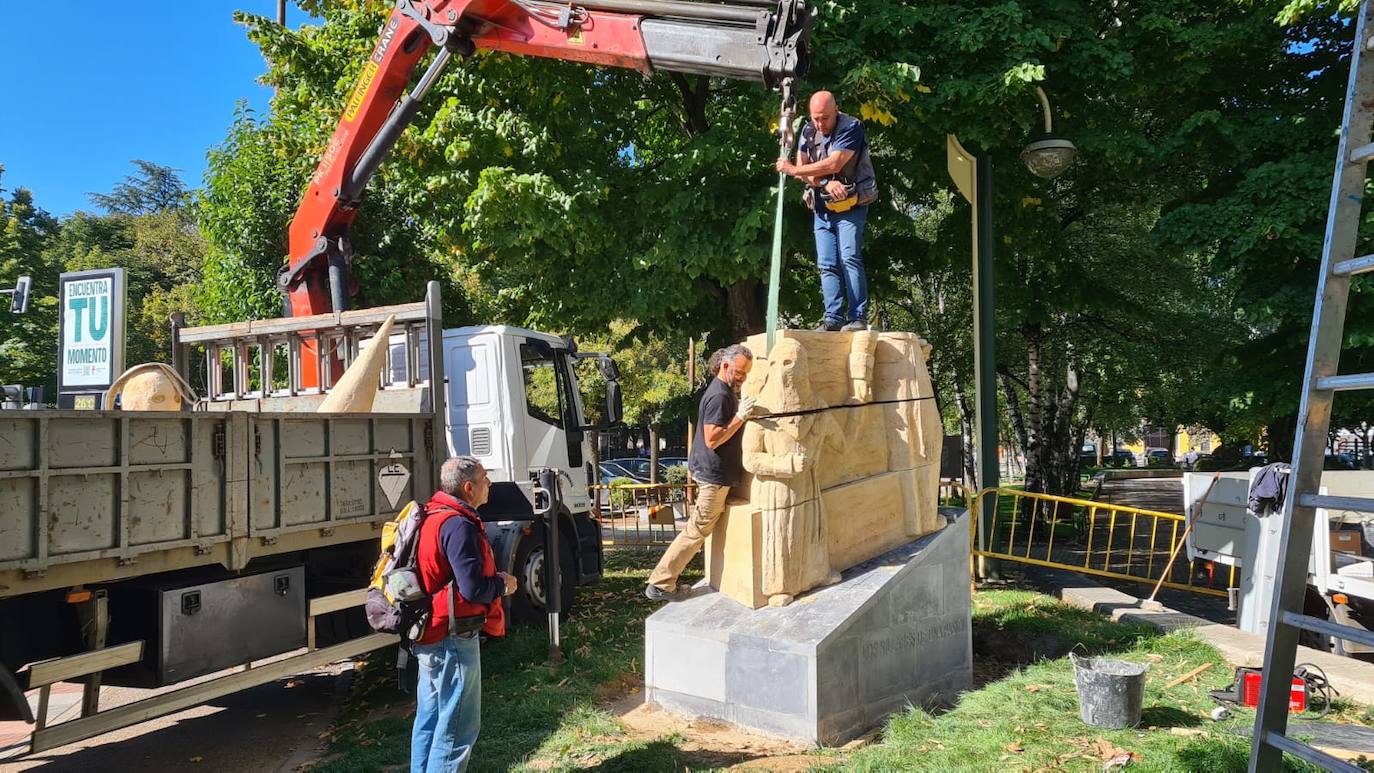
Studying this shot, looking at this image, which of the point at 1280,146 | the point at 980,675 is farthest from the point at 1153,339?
the point at 980,675

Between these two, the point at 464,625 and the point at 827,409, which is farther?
the point at 827,409

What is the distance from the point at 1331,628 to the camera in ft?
7.01

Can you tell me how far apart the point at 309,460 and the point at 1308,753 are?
18.5ft

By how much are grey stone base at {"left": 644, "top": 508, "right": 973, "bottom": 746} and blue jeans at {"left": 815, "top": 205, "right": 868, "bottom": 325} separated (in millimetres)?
1952

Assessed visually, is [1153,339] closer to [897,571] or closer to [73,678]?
[897,571]

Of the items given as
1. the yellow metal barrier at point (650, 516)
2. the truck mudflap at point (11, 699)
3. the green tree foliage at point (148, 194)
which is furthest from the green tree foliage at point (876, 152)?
the green tree foliage at point (148, 194)

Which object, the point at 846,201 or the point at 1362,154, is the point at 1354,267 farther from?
the point at 846,201

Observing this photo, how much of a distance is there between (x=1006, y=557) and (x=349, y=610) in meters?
6.75

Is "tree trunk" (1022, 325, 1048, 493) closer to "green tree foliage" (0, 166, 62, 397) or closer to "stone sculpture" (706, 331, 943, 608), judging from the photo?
"stone sculpture" (706, 331, 943, 608)

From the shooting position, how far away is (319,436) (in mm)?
6152

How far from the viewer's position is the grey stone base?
5.29m

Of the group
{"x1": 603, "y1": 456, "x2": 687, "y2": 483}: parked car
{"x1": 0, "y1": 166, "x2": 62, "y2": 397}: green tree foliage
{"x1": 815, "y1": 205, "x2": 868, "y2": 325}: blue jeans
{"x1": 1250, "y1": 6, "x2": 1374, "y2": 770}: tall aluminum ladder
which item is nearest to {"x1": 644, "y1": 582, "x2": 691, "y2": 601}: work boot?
{"x1": 815, "y1": 205, "x2": 868, "y2": 325}: blue jeans

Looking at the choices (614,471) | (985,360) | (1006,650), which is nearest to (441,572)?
(1006,650)

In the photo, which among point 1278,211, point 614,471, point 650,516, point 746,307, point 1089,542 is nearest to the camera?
point 1278,211
